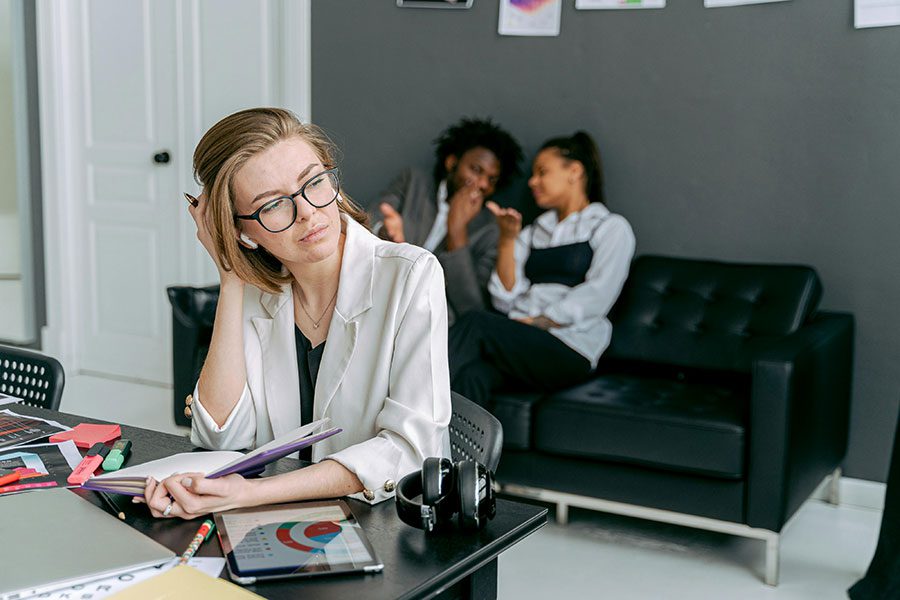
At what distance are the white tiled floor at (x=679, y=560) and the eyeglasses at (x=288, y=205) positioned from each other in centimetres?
147

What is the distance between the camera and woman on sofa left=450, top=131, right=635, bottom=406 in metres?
3.35

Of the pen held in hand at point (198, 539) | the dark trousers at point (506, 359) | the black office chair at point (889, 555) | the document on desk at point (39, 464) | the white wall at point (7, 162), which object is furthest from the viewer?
the white wall at point (7, 162)

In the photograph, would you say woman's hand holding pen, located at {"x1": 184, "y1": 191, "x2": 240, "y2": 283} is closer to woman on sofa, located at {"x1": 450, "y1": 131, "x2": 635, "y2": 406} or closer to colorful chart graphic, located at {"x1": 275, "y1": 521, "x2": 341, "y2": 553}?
colorful chart graphic, located at {"x1": 275, "y1": 521, "x2": 341, "y2": 553}

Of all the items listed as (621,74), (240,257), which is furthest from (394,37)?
(240,257)

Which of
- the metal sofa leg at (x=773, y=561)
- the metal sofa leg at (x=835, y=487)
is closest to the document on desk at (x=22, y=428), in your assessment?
the metal sofa leg at (x=773, y=561)

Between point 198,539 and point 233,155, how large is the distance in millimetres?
677

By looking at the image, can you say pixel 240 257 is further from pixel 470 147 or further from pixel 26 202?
pixel 26 202

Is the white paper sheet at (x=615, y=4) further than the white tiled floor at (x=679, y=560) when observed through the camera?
Yes

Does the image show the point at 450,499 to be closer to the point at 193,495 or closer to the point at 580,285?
the point at 193,495

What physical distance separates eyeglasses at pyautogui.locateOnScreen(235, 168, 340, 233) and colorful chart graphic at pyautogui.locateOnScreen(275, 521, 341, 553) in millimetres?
568

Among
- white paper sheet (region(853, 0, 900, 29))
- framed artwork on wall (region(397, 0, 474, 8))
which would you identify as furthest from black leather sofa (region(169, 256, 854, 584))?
framed artwork on wall (region(397, 0, 474, 8))

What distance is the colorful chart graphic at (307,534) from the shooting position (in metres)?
1.20

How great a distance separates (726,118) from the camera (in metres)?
3.68

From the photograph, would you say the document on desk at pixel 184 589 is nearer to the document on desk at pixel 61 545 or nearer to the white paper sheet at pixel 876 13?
the document on desk at pixel 61 545
